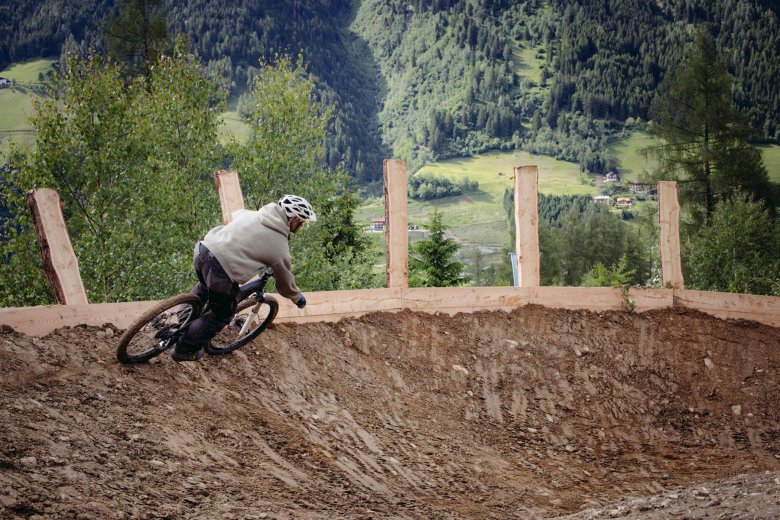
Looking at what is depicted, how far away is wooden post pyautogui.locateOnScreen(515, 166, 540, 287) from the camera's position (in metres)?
11.1

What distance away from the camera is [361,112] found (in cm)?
11969

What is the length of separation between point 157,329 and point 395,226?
13.1 ft

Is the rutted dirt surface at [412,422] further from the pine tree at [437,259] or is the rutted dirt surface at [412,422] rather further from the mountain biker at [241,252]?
the pine tree at [437,259]

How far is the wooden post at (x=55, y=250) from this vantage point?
28.1 feet

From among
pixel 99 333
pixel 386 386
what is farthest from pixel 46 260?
pixel 386 386

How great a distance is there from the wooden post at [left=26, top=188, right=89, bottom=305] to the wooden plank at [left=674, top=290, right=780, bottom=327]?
8539mm

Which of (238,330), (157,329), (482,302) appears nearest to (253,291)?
(157,329)

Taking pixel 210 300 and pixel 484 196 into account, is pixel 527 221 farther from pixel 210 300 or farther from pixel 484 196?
pixel 484 196

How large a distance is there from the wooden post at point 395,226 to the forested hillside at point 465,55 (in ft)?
263

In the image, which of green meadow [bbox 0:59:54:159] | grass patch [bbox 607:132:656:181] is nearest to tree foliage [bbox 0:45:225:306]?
green meadow [bbox 0:59:54:159]

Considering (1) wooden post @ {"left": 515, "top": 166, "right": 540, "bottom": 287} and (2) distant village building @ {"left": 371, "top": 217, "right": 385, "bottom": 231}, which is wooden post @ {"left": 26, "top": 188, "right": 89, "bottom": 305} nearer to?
(1) wooden post @ {"left": 515, "top": 166, "right": 540, "bottom": 287}

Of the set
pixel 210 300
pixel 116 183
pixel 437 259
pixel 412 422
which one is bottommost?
pixel 437 259

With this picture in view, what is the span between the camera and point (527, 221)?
1107 cm

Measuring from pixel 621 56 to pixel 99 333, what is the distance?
11556cm
